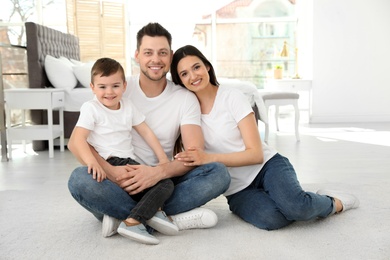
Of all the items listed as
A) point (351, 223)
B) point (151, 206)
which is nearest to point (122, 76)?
point (151, 206)

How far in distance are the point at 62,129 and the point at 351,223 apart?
2.95 m

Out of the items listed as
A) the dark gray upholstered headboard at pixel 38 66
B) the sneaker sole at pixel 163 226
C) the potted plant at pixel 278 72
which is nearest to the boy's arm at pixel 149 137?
the sneaker sole at pixel 163 226

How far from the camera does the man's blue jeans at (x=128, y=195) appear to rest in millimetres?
1835

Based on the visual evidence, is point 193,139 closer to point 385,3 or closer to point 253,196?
point 253,196

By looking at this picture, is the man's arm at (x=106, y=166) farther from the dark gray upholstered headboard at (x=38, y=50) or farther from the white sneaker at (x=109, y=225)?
the dark gray upholstered headboard at (x=38, y=50)

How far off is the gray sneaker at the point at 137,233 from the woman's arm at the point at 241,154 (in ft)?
1.15

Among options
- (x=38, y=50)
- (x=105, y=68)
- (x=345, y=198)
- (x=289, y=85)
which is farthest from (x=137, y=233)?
(x=289, y=85)

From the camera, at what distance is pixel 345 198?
7.28 feet

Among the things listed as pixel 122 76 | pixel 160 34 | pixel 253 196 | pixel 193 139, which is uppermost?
pixel 160 34

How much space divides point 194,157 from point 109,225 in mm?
441

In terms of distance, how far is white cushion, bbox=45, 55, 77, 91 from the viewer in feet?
14.4

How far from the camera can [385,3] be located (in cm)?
608

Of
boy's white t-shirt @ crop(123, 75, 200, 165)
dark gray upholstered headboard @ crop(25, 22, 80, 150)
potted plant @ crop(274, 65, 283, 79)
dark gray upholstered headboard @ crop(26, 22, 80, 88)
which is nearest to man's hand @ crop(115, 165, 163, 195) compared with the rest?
boy's white t-shirt @ crop(123, 75, 200, 165)

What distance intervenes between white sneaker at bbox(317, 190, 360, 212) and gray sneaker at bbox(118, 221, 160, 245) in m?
0.90
